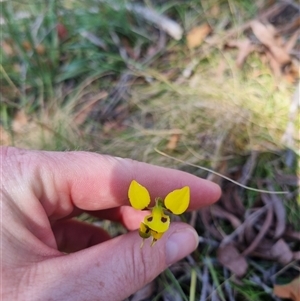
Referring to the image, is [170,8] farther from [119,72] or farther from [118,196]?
[118,196]

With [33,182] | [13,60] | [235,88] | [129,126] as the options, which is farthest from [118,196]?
[13,60]

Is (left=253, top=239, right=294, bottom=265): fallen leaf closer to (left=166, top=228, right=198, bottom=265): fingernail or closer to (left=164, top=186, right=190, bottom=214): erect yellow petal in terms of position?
(left=166, top=228, right=198, bottom=265): fingernail

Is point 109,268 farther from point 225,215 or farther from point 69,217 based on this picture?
point 225,215

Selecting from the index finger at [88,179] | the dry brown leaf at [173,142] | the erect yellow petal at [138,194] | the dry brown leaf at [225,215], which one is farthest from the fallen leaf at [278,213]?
the erect yellow petal at [138,194]

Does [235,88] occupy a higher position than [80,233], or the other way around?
[235,88]

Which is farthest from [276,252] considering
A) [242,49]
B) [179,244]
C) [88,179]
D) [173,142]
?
[242,49]

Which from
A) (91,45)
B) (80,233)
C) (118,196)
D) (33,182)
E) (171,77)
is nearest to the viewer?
(33,182)

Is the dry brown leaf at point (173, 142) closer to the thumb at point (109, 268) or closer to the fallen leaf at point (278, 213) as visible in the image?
the fallen leaf at point (278, 213)
